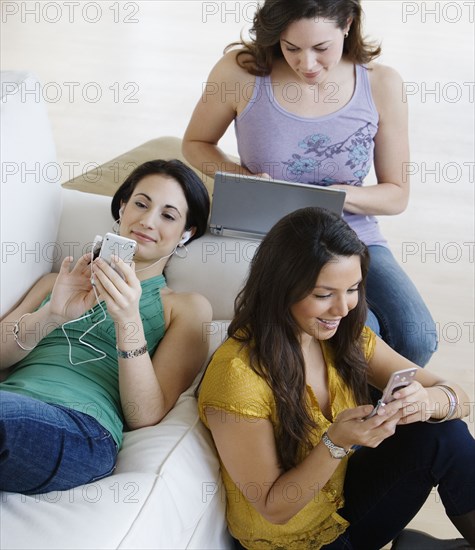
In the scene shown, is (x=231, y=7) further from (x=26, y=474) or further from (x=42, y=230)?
(x=26, y=474)

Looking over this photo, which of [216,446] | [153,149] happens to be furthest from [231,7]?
[216,446]

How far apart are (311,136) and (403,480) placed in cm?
91

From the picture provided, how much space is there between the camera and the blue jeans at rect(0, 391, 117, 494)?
1.53 metres

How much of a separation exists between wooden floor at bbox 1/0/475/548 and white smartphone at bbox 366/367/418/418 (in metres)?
1.25

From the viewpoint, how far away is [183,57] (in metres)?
4.91

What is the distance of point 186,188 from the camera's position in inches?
81.5

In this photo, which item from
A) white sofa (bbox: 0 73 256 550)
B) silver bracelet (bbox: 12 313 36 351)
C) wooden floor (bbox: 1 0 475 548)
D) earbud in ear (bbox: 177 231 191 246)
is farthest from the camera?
wooden floor (bbox: 1 0 475 548)

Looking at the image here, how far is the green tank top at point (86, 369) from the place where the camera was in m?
1.71

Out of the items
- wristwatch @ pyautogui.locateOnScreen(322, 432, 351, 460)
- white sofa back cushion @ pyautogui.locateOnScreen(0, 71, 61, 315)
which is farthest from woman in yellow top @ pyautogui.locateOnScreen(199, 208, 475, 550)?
white sofa back cushion @ pyautogui.locateOnScreen(0, 71, 61, 315)

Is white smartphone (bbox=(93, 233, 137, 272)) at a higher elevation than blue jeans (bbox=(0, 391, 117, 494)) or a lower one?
higher

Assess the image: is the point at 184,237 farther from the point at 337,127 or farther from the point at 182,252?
the point at 337,127

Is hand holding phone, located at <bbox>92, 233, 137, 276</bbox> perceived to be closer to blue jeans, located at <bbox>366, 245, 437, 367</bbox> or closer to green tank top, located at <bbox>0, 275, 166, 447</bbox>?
green tank top, located at <bbox>0, 275, 166, 447</bbox>

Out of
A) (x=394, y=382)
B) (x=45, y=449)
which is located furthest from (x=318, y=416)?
(x=45, y=449)

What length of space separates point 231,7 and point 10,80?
12.7 ft
